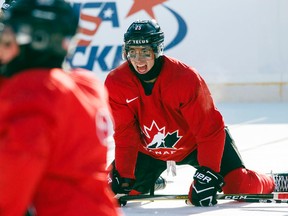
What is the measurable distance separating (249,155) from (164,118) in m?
1.86

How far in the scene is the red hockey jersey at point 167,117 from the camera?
14.1 feet

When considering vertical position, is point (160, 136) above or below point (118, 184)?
above

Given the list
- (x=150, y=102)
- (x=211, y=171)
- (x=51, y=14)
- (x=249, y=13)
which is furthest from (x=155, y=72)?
(x=249, y=13)

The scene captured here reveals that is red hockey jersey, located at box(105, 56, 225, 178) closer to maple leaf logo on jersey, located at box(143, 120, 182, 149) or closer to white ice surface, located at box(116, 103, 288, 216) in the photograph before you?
maple leaf logo on jersey, located at box(143, 120, 182, 149)

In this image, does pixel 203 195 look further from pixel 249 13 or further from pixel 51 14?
pixel 249 13

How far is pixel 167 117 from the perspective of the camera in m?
4.45

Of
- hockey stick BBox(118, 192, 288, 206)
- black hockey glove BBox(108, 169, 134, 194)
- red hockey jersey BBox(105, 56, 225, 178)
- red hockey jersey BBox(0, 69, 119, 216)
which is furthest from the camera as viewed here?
black hockey glove BBox(108, 169, 134, 194)

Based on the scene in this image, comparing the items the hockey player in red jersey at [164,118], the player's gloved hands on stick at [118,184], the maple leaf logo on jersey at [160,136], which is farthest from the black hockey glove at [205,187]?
the player's gloved hands on stick at [118,184]

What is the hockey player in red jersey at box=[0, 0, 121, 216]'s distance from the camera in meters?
1.77

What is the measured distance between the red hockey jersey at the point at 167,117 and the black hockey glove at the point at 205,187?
1.5 inches

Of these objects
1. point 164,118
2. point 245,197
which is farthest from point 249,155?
point 164,118

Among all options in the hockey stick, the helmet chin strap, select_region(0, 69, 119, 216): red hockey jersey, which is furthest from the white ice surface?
select_region(0, 69, 119, 216): red hockey jersey

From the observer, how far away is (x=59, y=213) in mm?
1874

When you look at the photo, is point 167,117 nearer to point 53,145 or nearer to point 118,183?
point 118,183
